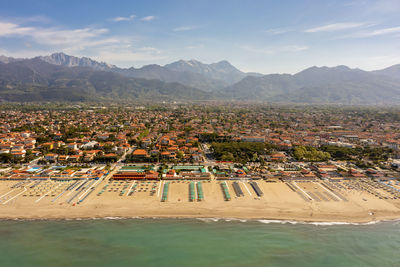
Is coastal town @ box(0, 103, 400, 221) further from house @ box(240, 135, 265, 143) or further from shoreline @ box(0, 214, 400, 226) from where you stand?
house @ box(240, 135, 265, 143)

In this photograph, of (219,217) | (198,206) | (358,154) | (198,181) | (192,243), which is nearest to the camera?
(192,243)

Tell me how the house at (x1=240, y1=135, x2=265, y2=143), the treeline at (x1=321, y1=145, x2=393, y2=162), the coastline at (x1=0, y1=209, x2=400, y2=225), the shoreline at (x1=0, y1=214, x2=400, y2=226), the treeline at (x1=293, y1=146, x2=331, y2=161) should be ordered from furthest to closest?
1. the house at (x1=240, y1=135, x2=265, y2=143)
2. the treeline at (x1=321, y1=145, x2=393, y2=162)
3. the treeline at (x1=293, y1=146, x2=331, y2=161)
4. the coastline at (x1=0, y1=209, x2=400, y2=225)
5. the shoreline at (x1=0, y1=214, x2=400, y2=226)

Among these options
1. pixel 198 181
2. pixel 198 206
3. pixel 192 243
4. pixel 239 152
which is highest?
pixel 239 152

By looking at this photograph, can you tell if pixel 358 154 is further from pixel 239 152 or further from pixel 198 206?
pixel 198 206

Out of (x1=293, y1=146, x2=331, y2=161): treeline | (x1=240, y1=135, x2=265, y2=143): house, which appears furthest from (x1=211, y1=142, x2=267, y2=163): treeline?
(x1=240, y1=135, x2=265, y2=143): house

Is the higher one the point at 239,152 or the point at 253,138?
the point at 253,138

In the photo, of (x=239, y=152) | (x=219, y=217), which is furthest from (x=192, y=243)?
(x=239, y=152)
